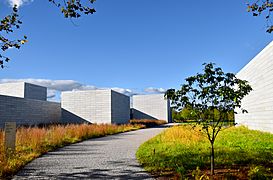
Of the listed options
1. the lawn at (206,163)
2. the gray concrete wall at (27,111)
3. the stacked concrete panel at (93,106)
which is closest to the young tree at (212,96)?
the lawn at (206,163)

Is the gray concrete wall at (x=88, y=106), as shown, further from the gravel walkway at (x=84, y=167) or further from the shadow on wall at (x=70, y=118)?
the gravel walkway at (x=84, y=167)

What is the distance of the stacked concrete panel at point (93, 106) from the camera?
22.9 meters

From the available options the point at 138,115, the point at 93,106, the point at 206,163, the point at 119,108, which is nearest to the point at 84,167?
the point at 206,163

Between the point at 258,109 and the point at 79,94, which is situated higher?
the point at 79,94

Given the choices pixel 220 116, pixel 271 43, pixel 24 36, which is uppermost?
pixel 271 43

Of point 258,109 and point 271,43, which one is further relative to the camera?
point 258,109

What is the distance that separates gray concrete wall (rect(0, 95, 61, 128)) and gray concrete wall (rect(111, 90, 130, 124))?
19.6ft

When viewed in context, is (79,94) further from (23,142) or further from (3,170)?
(3,170)

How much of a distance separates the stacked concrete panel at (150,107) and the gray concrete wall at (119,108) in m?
11.2

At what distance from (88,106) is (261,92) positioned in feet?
49.8

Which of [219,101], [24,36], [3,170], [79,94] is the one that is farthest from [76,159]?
[79,94]

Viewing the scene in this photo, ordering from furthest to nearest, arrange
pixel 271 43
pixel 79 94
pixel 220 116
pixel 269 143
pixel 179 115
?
1. pixel 79 94
2. pixel 271 43
3. pixel 269 143
4. pixel 179 115
5. pixel 220 116

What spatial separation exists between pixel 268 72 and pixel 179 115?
353 inches

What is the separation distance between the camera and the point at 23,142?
9023mm
